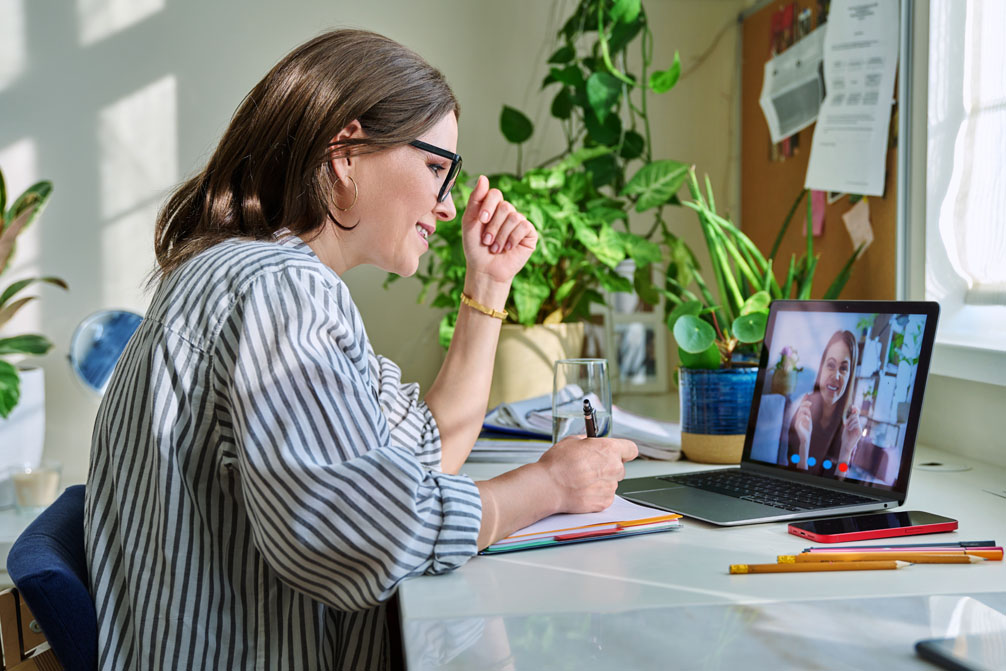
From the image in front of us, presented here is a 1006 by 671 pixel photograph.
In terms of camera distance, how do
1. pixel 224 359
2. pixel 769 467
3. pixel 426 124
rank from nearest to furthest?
pixel 224 359 → pixel 426 124 → pixel 769 467

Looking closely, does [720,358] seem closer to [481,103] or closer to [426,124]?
[426,124]

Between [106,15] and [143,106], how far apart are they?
209mm

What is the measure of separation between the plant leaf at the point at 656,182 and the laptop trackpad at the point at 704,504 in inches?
34.0

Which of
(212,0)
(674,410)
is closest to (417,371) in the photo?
(674,410)

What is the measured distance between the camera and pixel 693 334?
1213mm

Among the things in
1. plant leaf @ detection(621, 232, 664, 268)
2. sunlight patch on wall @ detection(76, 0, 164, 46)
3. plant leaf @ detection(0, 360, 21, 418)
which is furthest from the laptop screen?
sunlight patch on wall @ detection(76, 0, 164, 46)

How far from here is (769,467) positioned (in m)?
1.09

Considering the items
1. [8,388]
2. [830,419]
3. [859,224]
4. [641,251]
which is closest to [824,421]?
[830,419]

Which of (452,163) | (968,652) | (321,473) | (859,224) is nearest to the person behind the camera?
(968,652)

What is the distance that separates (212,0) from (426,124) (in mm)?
1259

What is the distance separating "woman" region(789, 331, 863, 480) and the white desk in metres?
0.19

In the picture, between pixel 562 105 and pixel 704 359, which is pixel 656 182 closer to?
pixel 562 105

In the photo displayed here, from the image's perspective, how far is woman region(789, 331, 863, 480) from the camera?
1.00m

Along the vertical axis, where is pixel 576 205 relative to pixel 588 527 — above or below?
above
